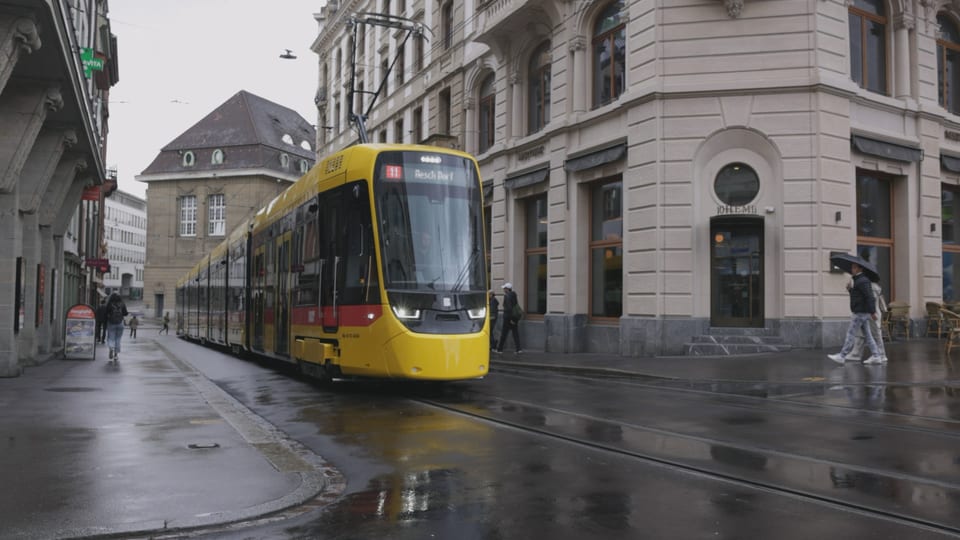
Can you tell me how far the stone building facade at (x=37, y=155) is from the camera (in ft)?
40.0

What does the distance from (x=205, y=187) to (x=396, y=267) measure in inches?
2832

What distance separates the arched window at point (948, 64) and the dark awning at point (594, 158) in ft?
28.5

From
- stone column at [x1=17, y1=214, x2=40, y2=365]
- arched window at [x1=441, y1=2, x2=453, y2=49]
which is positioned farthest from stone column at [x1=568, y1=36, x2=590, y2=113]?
stone column at [x1=17, y1=214, x2=40, y2=365]

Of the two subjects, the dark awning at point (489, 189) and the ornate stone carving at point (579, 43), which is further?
the dark awning at point (489, 189)

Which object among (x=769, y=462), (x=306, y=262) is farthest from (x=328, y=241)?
(x=769, y=462)

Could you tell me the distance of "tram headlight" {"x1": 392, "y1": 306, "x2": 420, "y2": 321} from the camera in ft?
35.7

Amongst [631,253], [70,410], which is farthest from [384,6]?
[70,410]

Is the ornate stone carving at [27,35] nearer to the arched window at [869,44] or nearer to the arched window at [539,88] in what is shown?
the arched window at [539,88]

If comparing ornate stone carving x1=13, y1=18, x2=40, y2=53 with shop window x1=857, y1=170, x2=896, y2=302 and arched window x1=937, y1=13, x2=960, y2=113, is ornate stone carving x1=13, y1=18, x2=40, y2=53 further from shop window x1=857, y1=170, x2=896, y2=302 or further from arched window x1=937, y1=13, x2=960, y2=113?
arched window x1=937, y1=13, x2=960, y2=113

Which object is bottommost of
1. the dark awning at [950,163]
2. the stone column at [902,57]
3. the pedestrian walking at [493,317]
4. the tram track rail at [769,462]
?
the tram track rail at [769,462]

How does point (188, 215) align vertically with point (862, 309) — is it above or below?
above

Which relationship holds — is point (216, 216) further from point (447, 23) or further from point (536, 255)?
point (536, 255)

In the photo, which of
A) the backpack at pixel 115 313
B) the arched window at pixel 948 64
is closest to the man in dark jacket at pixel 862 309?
the arched window at pixel 948 64

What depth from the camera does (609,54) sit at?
71.3 feet
